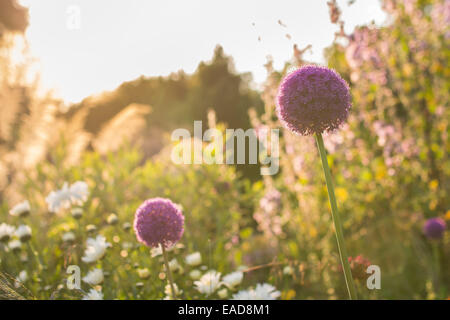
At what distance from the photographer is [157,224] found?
112 cm

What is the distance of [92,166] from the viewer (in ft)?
7.76

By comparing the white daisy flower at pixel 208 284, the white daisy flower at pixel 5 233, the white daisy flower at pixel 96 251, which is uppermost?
the white daisy flower at pixel 5 233

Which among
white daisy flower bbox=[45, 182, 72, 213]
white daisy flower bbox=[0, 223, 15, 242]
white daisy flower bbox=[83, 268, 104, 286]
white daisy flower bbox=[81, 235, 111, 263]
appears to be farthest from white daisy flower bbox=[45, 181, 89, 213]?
white daisy flower bbox=[83, 268, 104, 286]

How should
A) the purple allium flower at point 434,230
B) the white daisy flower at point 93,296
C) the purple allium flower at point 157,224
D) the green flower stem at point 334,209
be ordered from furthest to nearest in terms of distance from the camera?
1. the purple allium flower at point 434,230
2. the white daisy flower at point 93,296
3. the purple allium flower at point 157,224
4. the green flower stem at point 334,209

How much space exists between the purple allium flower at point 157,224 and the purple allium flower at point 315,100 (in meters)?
0.48

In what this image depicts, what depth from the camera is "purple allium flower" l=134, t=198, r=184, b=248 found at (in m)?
1.11

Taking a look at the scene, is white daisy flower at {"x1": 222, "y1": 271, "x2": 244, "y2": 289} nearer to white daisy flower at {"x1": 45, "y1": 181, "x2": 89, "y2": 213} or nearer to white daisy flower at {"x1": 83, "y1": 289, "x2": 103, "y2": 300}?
white daisy flower at {"x1": 83, "y1": 289, "x2": 103, "y2": 300}

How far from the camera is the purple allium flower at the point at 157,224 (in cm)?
111

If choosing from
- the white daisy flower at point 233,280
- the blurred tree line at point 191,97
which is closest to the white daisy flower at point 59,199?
the white daisy flower at point 233,280

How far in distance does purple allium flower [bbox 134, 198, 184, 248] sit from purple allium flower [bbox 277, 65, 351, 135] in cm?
48

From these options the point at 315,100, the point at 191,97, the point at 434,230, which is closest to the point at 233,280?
the point at 315,100

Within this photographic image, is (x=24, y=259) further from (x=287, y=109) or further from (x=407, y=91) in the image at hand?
(x=407, y=91)

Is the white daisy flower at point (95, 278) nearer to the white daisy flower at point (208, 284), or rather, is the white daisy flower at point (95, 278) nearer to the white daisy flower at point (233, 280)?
the white daisy flower at point (208, 284)
